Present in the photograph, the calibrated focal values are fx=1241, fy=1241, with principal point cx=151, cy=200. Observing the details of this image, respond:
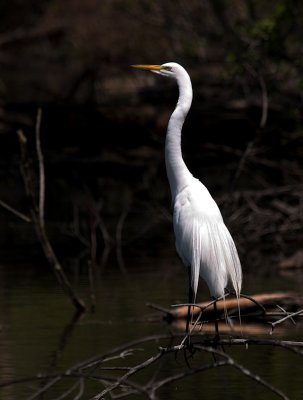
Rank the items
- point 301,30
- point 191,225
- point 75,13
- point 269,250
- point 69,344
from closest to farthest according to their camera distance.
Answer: point 191,225
point 69,344
point 269,250
point 301,30
point 75,13

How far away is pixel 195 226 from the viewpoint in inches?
280

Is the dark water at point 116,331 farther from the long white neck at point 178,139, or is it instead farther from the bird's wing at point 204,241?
the long white neck at point 178,139

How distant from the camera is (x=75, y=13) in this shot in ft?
138

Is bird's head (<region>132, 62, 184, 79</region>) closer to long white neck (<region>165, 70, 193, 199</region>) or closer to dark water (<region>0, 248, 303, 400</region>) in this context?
long white neck (<region>165, 70, 193, 199</region>)

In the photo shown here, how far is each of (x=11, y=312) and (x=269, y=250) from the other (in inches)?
192

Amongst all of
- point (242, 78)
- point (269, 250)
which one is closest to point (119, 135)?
point (242, 78)

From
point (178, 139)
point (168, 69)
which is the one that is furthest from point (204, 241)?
point (168, 69)

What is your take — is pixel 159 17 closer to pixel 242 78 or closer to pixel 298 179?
pixel 242 78

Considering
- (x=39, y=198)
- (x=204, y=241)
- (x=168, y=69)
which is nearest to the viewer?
(x=204, y=241)

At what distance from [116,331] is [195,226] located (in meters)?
2.37

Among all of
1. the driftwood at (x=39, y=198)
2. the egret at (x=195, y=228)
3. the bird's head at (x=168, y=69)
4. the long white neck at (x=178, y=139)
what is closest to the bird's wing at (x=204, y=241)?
the egret at (x=195, y=228)

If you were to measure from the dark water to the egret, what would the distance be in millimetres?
567

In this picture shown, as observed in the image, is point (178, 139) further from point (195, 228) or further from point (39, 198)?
point (39, 198)

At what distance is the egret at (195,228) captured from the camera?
689 cm
